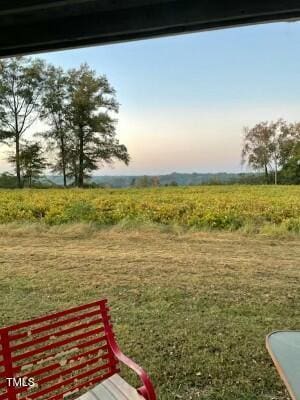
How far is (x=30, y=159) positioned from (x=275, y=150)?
10234 millimetres

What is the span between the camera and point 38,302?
370cm

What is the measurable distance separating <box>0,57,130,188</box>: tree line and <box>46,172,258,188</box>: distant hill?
31.7 inches

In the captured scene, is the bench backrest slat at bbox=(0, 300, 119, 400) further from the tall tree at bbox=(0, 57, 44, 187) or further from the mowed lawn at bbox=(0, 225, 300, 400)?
the tall tree at bbox=(0, 57, 44, 187)

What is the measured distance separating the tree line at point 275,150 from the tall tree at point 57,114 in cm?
736

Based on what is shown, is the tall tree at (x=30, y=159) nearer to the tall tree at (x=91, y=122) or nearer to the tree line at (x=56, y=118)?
the tree line at (x=56, y=118)

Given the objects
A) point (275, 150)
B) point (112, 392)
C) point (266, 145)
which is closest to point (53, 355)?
point (112, 392)

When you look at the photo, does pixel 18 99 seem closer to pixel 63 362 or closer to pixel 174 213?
pixel 174 213

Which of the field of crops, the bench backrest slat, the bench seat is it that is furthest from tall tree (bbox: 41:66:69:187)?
the bench seat

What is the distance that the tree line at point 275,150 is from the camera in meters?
13.7

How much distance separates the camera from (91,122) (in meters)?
15.0

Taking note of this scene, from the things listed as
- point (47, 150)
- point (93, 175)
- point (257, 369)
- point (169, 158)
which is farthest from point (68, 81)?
point (257, 369)

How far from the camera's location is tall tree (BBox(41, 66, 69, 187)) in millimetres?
16109

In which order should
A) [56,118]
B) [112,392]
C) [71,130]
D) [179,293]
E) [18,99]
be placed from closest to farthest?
1. [112,392]
2. [179,293]
3. [71,130]
4. [56,118]
5. [18,99]

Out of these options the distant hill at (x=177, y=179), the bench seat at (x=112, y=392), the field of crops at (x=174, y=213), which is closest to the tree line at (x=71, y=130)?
the distant hill at (x=177, y=179)
